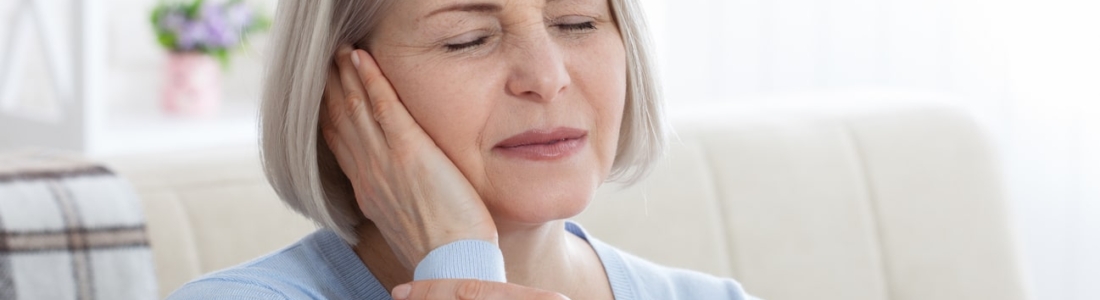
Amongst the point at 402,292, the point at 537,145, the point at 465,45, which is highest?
the point at 465,45

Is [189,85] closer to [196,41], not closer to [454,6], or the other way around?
[196,41]

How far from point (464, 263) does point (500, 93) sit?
6.8 inches

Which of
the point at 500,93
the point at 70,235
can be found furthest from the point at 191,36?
the point at 500,93

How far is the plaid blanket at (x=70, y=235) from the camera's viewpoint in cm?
146

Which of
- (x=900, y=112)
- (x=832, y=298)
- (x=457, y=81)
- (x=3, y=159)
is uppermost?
(x=457, y=81)

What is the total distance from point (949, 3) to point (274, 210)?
2.23 meters

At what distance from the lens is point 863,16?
3.50m

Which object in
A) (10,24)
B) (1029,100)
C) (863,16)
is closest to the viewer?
(10,24)

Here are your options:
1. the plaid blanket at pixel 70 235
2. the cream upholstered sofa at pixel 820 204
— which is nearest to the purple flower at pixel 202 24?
the cream upholstered sofa at pixel 820 204

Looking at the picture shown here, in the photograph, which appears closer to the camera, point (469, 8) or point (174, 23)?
point (469, 8)

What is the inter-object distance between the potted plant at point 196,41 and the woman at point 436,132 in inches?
93.3

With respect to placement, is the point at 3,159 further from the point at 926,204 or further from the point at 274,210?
the point at 926,204

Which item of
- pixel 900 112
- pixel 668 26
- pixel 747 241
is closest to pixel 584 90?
pixel 747 241

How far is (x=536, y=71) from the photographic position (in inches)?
48.9
